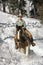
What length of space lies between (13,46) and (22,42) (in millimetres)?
1377

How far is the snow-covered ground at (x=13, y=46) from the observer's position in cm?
1447

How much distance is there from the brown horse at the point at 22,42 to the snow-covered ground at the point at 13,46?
0.26m

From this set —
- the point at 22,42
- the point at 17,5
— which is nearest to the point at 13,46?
the point at 22,42

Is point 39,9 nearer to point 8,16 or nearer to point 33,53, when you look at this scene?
point 8,16

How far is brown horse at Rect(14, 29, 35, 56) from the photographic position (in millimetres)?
15175

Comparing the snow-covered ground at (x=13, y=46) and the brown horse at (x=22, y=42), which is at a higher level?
the brown horse at (x=22, y=42)

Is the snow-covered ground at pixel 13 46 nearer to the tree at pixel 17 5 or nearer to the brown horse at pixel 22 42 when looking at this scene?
the brown horse at pixel 22 42

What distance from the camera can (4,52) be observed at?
51.9 ft

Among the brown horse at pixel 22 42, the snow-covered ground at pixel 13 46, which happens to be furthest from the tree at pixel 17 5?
the brown horse at pixel 22 42

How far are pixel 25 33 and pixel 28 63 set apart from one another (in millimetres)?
1625

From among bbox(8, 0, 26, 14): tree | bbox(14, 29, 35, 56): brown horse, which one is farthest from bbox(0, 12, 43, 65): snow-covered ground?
bbox(8, 0, 26, 14): tree

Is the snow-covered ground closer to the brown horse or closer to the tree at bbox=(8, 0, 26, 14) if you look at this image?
the brown horse

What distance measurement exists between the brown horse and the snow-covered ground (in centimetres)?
26

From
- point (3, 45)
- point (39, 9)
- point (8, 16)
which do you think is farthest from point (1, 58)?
point (39, 9)
